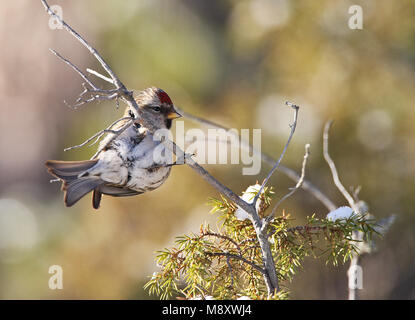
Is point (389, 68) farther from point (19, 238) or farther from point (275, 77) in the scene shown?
point (19, 238)

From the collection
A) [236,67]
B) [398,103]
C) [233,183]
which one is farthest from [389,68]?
[236,67]

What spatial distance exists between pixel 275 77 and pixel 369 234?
86.7 inches

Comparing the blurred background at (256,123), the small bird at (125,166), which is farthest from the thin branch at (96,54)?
the blurred background at (256,123)

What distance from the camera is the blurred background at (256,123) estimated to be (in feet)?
8.48

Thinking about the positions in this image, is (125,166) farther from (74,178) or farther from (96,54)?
(96,54)

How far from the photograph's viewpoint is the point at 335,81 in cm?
265

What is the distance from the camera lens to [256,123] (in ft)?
9.38

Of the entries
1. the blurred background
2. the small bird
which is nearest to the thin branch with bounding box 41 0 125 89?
the small bird

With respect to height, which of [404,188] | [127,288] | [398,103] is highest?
[398,103]

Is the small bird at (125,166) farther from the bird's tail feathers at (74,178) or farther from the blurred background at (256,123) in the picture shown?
the blurred background at (256,123)

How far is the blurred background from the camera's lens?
259 cm

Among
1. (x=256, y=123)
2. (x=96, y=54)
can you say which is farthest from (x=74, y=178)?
(x=256, y=123)

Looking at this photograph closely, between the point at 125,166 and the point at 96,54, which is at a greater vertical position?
the point at 96,54

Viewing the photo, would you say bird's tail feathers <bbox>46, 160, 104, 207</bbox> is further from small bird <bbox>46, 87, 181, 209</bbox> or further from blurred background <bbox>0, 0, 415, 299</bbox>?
blurred background <bbox>0, 0, 415, 299</bbox>
